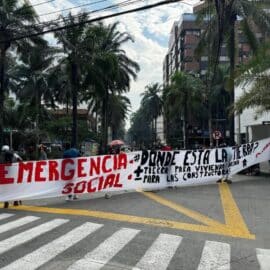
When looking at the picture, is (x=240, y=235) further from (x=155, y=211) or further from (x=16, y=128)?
(x=16, y=128)

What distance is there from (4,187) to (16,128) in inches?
2357

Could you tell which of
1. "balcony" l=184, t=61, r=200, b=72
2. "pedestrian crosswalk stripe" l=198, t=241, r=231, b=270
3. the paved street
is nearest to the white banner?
the paved street

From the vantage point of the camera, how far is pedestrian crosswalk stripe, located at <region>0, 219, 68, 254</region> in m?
8.70

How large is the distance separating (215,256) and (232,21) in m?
27.0

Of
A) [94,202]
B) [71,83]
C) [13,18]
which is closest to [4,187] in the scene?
[94,202]

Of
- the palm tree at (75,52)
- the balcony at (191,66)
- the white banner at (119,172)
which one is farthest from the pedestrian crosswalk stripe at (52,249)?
the balcony at (191,66)

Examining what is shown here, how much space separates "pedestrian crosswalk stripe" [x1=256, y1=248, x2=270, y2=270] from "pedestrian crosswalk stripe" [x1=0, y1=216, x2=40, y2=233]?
4.94m

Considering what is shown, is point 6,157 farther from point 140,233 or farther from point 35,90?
point 35,90

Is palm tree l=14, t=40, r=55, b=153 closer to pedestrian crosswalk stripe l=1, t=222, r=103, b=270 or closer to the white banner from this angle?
the white banner

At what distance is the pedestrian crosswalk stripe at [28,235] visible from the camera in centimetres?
870

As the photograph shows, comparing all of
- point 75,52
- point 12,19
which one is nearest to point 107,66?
point 75,52

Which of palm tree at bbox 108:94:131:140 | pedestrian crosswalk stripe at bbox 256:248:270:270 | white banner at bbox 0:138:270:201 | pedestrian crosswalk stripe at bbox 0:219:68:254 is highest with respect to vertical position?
palm tree at bbox 108:94:131:140

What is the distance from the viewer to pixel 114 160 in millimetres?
16234

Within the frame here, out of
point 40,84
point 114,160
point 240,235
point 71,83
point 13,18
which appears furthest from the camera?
point 40,84
